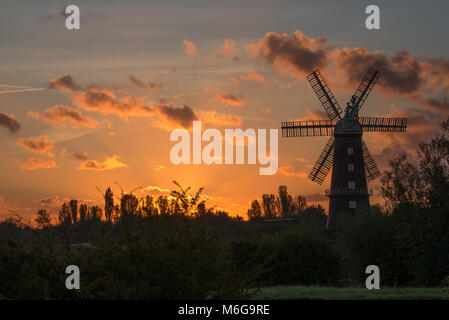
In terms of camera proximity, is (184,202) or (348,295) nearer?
(184,202)

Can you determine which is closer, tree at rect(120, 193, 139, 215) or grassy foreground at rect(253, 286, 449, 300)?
tree at rect(120, 193, 139, 215)

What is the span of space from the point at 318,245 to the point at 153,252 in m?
32.1

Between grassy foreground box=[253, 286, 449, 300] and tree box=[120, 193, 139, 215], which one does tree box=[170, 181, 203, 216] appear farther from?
grassy foreground box=[253, 286, 449, 300]

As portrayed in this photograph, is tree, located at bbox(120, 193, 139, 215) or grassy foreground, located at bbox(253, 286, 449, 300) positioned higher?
tree, located at bbox(120, 193, 139, 215)

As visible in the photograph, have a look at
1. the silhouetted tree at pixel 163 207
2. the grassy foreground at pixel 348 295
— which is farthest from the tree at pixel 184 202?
the grassy foreground at pixel 348 295

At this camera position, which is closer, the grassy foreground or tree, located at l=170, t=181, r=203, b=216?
tree, located at l=170, t=181, r=203, b=216

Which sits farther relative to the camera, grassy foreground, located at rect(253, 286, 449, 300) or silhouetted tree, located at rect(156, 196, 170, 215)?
grassy foreground, located at rect(253, 286, 449, 300)

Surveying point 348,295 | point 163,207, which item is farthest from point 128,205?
point 348,295

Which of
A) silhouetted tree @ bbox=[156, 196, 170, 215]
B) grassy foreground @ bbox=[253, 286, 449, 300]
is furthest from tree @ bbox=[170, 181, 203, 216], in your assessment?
grassy foreground @ bbox=[253, 286, 449, 300]

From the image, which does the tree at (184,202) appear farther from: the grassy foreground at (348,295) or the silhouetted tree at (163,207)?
the grassy foreground at (348,295)

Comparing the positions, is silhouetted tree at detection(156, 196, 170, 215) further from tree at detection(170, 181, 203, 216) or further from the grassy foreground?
the grassy foreground

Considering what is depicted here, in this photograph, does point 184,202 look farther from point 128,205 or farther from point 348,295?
point 348,295

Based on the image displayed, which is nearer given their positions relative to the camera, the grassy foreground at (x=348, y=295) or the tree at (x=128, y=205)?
the tree at (x=128, y=205)
